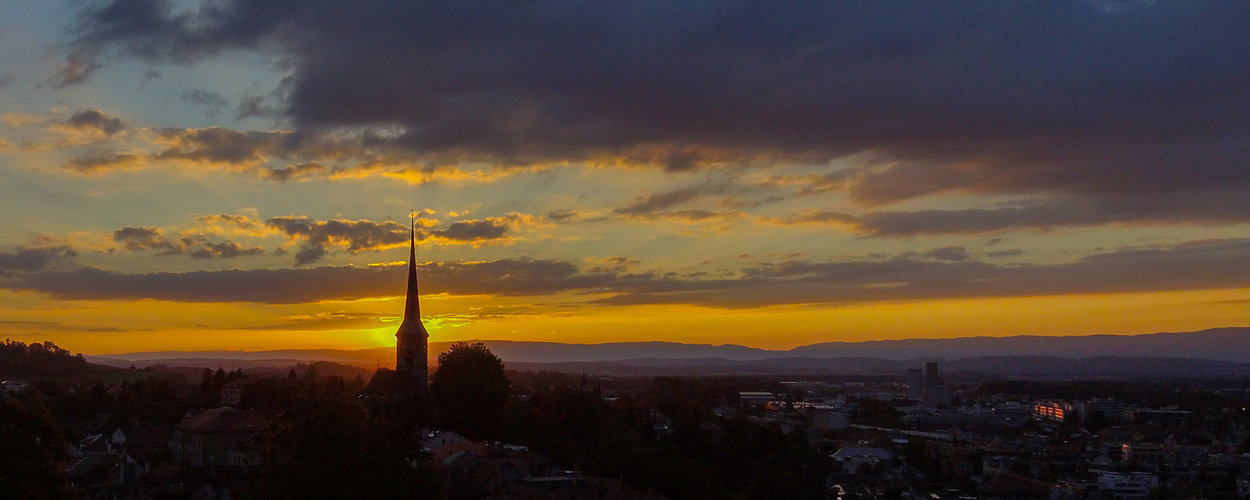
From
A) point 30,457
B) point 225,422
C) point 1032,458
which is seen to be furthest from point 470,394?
point 1032,458

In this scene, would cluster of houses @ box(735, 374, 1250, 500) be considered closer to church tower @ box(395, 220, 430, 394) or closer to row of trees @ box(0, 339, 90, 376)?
church tower @ box(395, 220, 430, 394)

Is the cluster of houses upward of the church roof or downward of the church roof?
downward

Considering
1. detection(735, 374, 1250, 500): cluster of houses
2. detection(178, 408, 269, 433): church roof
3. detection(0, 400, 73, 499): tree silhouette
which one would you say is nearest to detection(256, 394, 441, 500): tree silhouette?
detection(0, 400, 73, 499): tree silhouette

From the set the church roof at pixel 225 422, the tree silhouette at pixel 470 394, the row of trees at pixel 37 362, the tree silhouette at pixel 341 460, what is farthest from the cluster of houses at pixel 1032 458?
the row of trees at pixel 37 362

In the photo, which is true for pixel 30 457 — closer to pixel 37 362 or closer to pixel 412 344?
pixel 412 344

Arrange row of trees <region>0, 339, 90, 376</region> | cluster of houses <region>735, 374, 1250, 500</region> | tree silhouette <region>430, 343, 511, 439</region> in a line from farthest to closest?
row of trees <region>0, 339, 90, 376</region> < cluster of houses <region>735, 374, 1250, 500</region> < tree silhouette <region>430, 343, 511, 439</region>

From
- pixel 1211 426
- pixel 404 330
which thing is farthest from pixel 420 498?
pixel 1211 426

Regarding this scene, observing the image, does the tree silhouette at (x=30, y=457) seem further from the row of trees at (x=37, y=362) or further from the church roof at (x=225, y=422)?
the row of trees at (x=37, y=362)

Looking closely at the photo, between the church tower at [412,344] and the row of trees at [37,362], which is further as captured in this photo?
the row of trees at [37,362]

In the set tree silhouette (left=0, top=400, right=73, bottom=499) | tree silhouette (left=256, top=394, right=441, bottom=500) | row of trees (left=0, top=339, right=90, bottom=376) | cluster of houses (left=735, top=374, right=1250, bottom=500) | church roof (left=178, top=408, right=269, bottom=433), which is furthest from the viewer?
row of trees (left=0, top=339, right=90, bottom=376)
